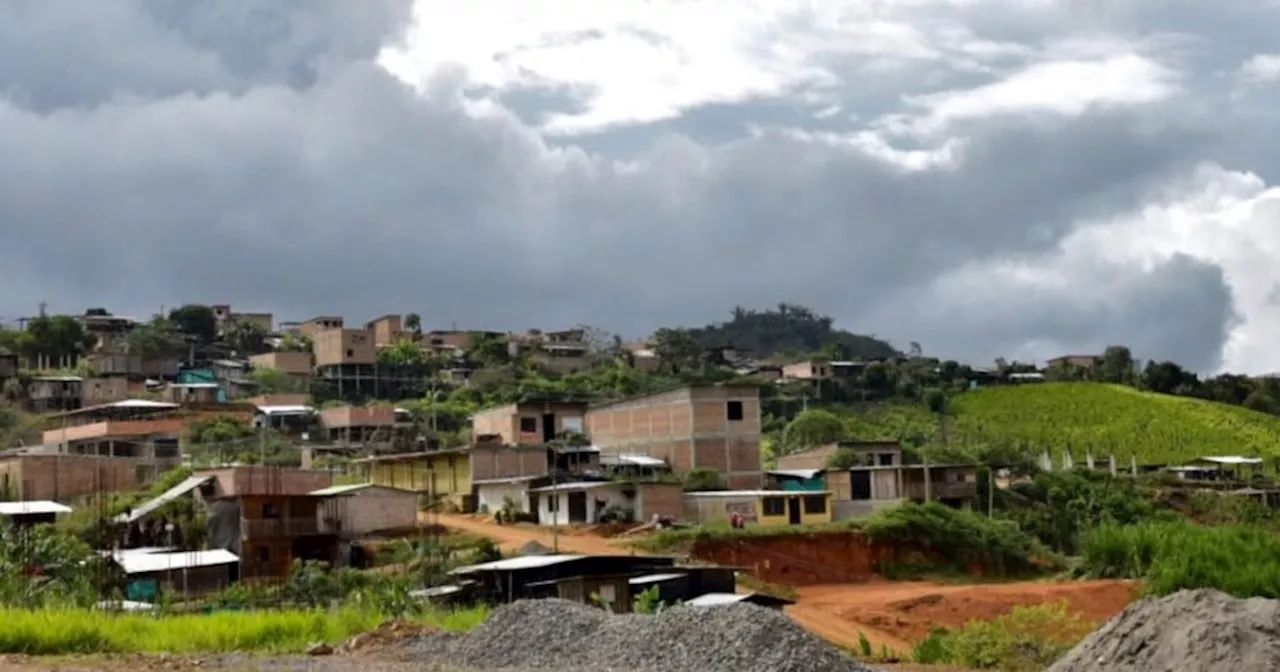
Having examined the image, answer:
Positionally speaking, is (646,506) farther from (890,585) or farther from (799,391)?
(799,391)

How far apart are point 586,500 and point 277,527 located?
409 inches

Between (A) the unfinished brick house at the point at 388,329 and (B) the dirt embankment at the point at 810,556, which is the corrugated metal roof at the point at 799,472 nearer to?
(B) the dirt embankment at the point at 810,556

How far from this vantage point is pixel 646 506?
4612 centimetres

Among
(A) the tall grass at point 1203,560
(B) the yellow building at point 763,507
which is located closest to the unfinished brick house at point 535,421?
(B) the yellow building at point 763,507

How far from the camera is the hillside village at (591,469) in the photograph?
35312 mm

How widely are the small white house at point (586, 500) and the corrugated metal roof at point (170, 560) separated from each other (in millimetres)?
12743

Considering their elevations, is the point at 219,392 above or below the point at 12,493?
above

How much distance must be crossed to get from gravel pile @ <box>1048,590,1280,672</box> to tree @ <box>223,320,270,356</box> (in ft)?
275

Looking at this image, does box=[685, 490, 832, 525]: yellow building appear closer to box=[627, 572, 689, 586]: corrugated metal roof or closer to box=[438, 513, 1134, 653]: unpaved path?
box=[438, 513, 1134, 653]: unpaved path

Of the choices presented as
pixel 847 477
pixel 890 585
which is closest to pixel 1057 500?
pixel 847 477

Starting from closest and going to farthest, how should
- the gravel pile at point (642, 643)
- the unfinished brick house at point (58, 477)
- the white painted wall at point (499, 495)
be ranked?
the gravel pile at point (642, 643) < the unfinished brick house at point (58, 477) < the white painted wall at point (499, 495)

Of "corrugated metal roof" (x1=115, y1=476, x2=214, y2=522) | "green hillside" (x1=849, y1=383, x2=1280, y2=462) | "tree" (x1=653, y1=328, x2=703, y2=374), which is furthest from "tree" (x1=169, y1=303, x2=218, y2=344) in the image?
"corrugated metal roof" (x1=115, y1=476, x2=214, y2=522)

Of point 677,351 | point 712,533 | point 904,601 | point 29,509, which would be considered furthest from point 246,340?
point 904,601

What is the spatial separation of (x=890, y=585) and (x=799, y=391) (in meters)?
46.3
